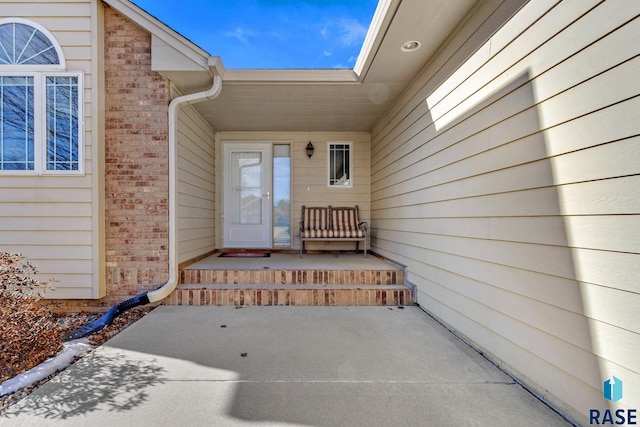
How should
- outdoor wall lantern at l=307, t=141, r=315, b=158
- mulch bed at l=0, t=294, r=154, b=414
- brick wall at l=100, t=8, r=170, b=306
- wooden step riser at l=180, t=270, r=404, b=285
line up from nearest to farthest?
1. mulch bed at l=0, t=294, r=154, b=414
2. brick wall at l=100, t=8, r=170, b=306
3. wooden step riser at l=180, t=270, r=404, b=285
4. outdoor wall lantern at l=307, t=141, r=315, b=158

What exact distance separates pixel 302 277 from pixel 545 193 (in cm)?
263

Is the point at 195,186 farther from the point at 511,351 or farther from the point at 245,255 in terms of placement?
the point at 511,351

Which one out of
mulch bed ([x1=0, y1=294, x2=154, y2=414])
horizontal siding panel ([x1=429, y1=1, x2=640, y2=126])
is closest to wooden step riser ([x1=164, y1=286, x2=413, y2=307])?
mulch bed ([x1=0, y1=294, x2=154, y2=414])

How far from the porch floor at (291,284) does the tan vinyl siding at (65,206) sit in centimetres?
100

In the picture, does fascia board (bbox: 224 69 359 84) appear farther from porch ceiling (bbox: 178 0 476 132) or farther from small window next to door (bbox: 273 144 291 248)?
small window next to door (bbox: 273 144 291 248)

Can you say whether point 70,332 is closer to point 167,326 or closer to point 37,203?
point 167,326

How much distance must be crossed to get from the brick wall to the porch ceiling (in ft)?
2.99

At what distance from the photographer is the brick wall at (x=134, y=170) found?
3.21m

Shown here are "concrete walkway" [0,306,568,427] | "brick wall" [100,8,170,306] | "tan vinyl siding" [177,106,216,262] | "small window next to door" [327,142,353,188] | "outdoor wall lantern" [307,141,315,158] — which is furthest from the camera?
"small window next to door" [327,142,353,188]

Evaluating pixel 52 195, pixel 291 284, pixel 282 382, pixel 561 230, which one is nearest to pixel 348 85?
pixel 291 284

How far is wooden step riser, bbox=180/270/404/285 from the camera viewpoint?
11.7 ft

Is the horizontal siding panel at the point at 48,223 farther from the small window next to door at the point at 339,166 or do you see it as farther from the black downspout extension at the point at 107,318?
the small window next to door at the point at 339,166

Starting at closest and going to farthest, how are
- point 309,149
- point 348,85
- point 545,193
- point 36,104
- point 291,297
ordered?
1. point 545,193
2. point 36,104
3. point 291,297
4. point 348,85
5. point 309,149

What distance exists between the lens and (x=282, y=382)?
72.3 inches
